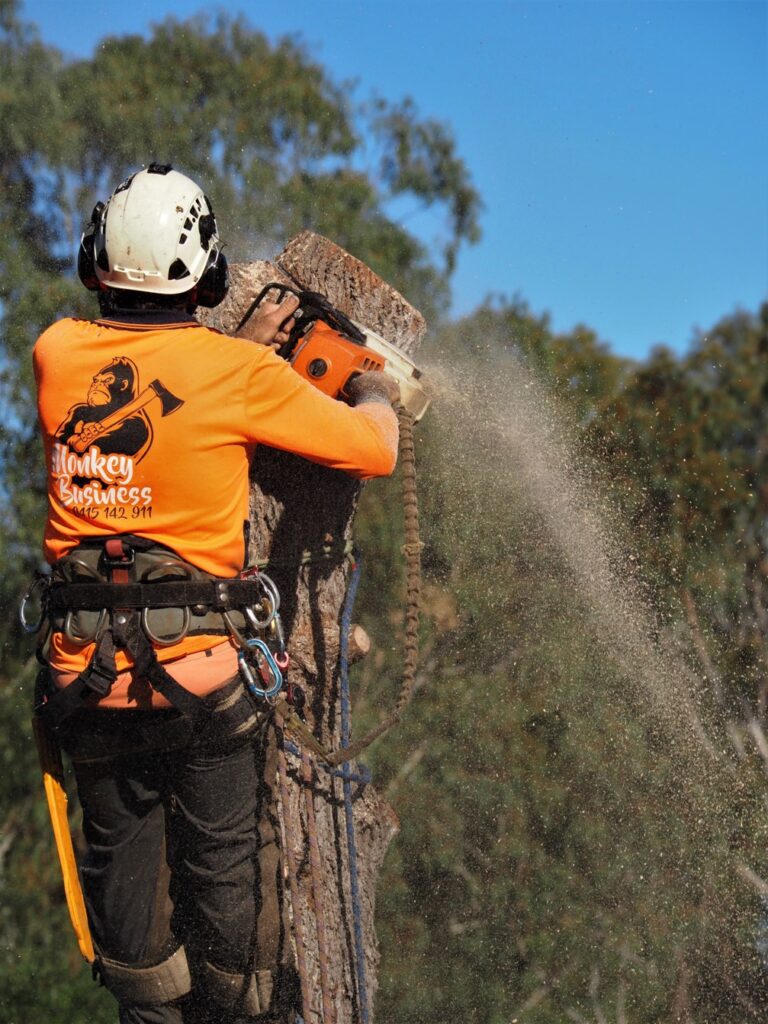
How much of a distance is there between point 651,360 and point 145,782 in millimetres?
10957

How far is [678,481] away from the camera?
11.4 m

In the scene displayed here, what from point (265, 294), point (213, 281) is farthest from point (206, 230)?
point (265, 294)

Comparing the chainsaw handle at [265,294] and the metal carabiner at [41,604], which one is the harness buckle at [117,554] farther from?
the chainsaw handle at [265,294]

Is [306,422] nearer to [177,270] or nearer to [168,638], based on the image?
[177,270]

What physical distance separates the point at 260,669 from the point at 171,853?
544 mm

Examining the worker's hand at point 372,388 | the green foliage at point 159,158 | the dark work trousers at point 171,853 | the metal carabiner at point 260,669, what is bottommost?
the dark work trousers at point 171,853

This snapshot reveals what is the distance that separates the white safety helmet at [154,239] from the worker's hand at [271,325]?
13.6 inches

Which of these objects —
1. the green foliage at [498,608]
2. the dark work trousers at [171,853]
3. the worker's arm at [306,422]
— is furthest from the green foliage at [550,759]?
the dark work trousers at [171,853]

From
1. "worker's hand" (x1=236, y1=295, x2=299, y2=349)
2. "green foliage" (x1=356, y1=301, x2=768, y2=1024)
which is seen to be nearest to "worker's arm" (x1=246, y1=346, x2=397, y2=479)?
"worker's hand" (x1=236, y1=295, x2=299, y2=349)

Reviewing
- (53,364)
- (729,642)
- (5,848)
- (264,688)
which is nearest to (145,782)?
(264,688)

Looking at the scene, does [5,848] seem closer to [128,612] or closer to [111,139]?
[111,139]

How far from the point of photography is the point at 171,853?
2.78 metres

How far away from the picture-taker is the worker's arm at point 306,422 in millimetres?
2508

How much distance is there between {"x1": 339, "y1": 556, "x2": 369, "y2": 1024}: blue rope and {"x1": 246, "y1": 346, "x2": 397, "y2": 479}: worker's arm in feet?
2.36
